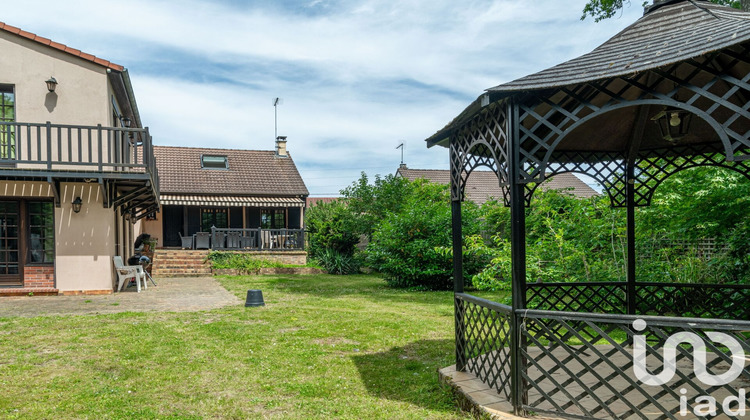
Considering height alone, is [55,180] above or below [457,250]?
above

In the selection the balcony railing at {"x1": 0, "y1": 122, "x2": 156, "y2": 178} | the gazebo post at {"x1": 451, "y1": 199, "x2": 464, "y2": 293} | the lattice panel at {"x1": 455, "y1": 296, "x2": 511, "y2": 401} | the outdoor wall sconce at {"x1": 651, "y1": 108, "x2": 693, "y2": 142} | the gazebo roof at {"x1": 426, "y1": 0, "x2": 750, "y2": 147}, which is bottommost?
the lattice panel at {"x1": 455, "y1": 296, "x2": 511, "y2": 401}

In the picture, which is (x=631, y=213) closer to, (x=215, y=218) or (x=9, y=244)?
(x=9, y=244)

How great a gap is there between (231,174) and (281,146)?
12.7ft

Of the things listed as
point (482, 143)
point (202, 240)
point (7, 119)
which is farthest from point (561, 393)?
point (202, 240)

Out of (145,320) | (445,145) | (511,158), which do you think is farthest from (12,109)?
(511,158)

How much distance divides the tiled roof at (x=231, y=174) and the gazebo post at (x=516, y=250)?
77.1ft

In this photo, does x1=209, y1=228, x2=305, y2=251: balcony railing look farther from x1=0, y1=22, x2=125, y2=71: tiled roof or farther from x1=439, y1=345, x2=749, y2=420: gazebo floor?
x1=439, y1=345, x2=749, y2=420: gazebo floor

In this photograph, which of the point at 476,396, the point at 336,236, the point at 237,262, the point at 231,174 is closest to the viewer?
the point at 476,396

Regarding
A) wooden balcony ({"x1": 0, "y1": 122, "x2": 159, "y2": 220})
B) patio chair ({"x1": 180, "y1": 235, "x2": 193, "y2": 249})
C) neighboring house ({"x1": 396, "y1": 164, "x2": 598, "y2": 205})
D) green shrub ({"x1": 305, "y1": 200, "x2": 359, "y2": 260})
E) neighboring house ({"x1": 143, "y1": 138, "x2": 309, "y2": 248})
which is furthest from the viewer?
neighboring house ({"x1": 396, "y1": 164, "x2": 598, "y2": 205})

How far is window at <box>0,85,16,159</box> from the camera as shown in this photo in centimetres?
1348

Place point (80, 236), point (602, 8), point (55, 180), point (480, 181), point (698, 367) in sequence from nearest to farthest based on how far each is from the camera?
point (698, 367) < point (55, 180) < point (80, 236) < point (602, 8) < point (480, 181)

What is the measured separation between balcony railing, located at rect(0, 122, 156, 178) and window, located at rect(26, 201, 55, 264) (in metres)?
1.05

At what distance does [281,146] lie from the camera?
31016mm

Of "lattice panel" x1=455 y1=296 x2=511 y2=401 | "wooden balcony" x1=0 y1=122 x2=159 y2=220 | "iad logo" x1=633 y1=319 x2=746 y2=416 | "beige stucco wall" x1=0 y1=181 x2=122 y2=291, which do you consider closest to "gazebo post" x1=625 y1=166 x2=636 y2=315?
"lattice panel" x1=455 y1=296 x2=511 y2=401
